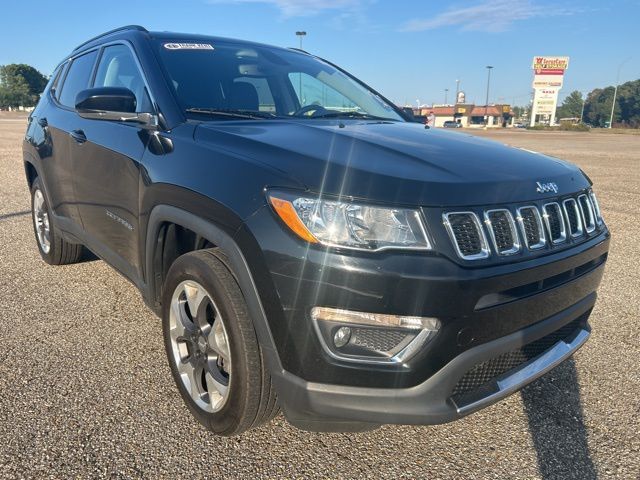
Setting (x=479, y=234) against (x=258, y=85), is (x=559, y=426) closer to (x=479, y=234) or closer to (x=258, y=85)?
(x=479, y=234)

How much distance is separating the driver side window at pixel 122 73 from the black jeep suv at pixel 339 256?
31 millimetres

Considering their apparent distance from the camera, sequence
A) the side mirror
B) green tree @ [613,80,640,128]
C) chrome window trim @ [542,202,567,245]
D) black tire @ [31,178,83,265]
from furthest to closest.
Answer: green tree @ [613,80,640,128], black tire @ [31,178,83,265], the side mirror, chrome window trim @ [542,202,567,245]

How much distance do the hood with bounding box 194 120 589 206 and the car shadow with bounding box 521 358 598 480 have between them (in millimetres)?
1064

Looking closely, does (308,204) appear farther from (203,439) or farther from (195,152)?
(203,439)

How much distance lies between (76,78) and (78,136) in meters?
0.92

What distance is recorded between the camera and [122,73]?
3.23 meters

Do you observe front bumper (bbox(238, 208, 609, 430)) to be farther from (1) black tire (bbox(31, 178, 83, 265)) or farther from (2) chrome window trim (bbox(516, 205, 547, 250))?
(1) black tire (bbox(31, 178, 83, 265))

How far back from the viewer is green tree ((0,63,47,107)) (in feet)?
312

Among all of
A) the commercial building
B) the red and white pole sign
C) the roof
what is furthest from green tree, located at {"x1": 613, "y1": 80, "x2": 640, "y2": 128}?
the roof

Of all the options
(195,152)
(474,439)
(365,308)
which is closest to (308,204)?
(365,308)

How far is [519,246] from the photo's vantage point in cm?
193

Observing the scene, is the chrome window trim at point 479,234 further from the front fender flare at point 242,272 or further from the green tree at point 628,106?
the green tree at point 628,106

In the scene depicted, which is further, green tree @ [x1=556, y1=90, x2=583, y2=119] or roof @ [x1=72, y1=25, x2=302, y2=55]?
green tree @ [x1=556, y1=90, x2=583, y2=119]

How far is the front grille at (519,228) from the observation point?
5.94 ft
